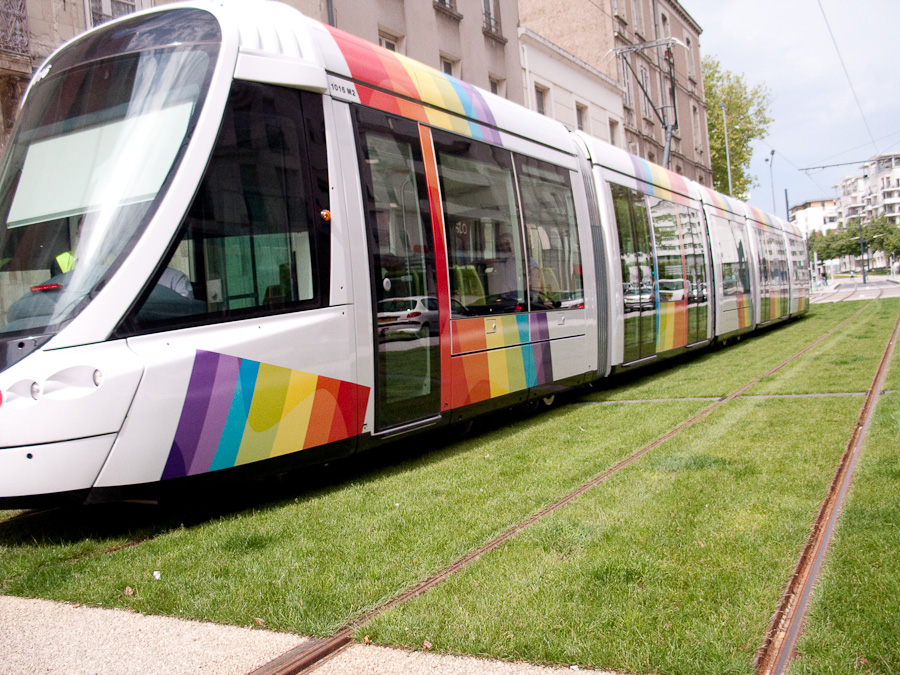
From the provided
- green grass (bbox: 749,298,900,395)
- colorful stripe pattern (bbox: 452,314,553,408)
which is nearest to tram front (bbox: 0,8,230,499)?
colorful stripe pattern (bbox: 452,314,553,408)

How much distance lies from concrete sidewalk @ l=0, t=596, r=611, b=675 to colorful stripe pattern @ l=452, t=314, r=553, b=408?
356 centimetres

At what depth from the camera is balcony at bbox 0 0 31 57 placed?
11703mm

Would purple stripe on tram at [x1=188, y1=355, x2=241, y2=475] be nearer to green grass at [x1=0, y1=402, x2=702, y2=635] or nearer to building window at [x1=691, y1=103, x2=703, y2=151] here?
green grass at [x1=0, y1=402, x2=702, y2=635]

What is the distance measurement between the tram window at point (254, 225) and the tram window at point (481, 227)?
4.98 ft

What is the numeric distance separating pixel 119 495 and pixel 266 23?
119 inches

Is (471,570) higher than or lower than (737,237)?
lower

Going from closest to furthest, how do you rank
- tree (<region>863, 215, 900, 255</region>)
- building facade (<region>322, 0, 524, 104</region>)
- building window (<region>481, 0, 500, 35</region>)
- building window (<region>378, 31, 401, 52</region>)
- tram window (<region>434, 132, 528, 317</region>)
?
1. tram window (<region>434, 132, 528, 317</region>)
2. building facade (<region>322, 0, 524, 104</region>)
3. building window (<region>378, 31, 401, 52</region>)
4. building window (<region>481, 0, 500, 35</region>)
5. tree (<region>863, 215, 900, 255</region>)

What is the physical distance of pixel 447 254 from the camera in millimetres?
6461

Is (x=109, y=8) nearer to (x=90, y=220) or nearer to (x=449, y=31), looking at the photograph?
(x=449, y=31)

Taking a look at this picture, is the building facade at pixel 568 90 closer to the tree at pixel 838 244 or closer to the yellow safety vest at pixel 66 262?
the yellow safety vest at pixel 66 262

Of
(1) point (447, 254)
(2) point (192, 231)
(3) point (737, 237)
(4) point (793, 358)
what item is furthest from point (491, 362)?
(3) point (737, 237)

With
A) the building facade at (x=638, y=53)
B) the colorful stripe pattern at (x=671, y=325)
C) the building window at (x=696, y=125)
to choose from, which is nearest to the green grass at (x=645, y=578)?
the colorful stripe pattern at (x=671, y=325)

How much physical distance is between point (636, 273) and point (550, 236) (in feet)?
8.95

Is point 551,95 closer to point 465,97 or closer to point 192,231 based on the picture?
point 465,97
